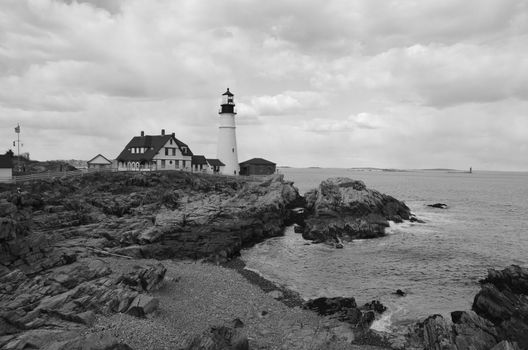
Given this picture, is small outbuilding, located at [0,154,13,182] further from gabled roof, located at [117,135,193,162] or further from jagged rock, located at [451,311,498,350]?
jagged rock, located at [451,311,498,350]

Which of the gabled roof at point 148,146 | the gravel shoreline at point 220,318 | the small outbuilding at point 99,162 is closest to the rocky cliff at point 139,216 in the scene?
the gravel shoreline at point 220,318

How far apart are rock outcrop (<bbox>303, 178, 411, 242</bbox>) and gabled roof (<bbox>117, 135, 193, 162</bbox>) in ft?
82.6

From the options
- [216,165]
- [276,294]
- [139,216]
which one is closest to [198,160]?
[216,165]

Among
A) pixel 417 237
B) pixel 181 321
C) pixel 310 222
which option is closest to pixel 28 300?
pixel 181 321

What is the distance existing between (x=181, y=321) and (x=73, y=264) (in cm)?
1043

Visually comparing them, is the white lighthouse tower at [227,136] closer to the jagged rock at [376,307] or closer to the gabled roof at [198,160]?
the gabled roof at [198,160]

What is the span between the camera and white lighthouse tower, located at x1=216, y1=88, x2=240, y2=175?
72.5 m

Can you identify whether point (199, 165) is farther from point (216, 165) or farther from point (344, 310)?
point (344, 310)

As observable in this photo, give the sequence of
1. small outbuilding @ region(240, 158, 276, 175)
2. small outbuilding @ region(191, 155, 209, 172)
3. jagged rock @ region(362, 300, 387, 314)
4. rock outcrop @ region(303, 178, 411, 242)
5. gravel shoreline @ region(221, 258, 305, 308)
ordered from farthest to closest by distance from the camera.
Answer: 1. small outbuilding @ region(240, 158, 276, 175)
2. small outbuilding @ region(191, 155, 209, 172)
3. rock outcrop @ region(303, 178, 411, 242)
4. gravel shoreline @ region(221, 258, 305, 308)
5. jagged rock @ region(362, 300, 387, 314)

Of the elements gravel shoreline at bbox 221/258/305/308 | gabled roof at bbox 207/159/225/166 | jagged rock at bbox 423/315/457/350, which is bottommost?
gravel shoreline at bbox 221/258/305/308

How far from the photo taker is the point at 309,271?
3669 centimetres

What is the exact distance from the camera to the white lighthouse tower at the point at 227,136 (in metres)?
72.5

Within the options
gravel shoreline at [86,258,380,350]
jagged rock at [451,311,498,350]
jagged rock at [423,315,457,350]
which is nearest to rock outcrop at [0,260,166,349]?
gravel shoreline at [86,258,380,350]

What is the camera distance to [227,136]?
73.0m
